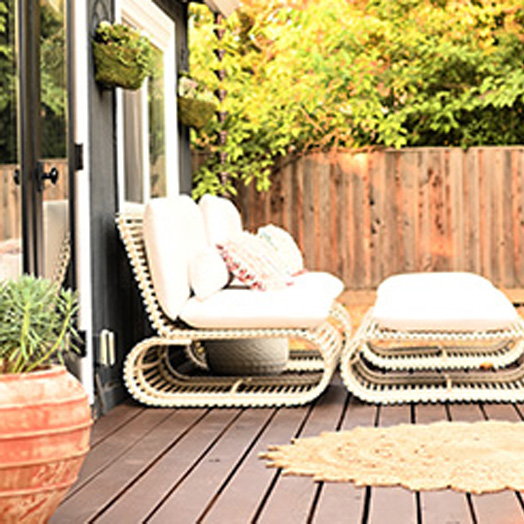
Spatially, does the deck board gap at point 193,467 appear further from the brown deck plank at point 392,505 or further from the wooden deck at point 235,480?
the brown deck plank at point 392,505

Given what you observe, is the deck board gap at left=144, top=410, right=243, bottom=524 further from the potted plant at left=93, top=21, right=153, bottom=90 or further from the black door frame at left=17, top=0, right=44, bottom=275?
the potted plant at left=93, top=21, right=153, bottom=90

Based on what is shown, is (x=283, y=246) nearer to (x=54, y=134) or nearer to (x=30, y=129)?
(x=54, y=134)

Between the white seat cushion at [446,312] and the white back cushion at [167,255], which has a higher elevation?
the white back cushion at [167,255]

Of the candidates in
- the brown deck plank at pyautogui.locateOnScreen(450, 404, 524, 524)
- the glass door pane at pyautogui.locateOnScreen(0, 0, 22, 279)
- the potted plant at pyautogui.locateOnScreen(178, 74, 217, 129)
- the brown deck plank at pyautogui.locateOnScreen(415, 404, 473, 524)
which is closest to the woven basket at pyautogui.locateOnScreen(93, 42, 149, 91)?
the glass door pane at pyautogui.locateOnScreen(0, 0, 22, 279)

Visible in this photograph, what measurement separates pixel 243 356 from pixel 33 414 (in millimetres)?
3098

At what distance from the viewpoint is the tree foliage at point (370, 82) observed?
10250 millimetres

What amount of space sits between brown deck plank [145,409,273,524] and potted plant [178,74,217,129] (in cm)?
268

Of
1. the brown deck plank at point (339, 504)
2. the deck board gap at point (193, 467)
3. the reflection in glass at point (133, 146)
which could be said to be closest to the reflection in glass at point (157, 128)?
Answer: the reflection in glass at point (133, 146)

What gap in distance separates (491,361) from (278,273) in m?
1.40

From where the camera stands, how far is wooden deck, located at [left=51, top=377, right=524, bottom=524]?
297 centimetres

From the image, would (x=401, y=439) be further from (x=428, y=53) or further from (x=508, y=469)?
(x=428, y=53)

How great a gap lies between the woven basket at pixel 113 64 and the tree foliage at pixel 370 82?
16.5ft

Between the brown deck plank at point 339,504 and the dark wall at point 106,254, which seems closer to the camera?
the brown deck plank at point 339,504

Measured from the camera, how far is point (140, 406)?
16.6ft
